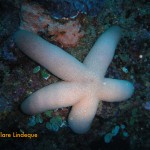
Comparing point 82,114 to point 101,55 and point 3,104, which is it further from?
point 3,104

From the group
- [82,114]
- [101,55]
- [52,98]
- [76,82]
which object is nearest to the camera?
[52,98]

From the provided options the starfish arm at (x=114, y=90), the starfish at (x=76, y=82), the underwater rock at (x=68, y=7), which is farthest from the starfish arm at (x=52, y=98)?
the underwater rock at (x=68, y=7)

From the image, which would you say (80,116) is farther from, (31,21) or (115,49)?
(31,21)

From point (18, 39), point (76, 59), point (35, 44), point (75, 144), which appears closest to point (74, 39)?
point (76, 59)

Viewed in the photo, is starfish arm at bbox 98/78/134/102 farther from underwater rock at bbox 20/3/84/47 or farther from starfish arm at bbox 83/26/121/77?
underwater rock at bbox 20/3/84/47

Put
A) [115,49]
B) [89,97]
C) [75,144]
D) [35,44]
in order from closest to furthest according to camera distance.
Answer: [35,44] < [89,97] < [115,49] < [75,144]

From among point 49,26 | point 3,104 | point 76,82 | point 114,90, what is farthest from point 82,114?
point 49,26

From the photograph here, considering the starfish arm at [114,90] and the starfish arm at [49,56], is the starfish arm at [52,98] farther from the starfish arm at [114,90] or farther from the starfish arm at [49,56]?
the starfish arm at [114,90]
